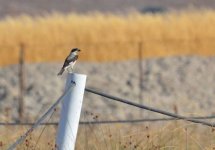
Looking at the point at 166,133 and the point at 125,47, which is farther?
the point at 125,47

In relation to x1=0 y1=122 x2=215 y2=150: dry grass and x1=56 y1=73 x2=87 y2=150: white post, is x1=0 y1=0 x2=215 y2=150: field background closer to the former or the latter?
x1=0 y1=122 x2=215 y2=150: dry grass

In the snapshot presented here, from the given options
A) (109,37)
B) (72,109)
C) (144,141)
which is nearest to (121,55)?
(109,37)

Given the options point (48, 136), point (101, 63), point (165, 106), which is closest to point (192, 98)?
point (165, 106)

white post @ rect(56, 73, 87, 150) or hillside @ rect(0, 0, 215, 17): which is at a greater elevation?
hillside @ rect(0, 0, 215, 17)

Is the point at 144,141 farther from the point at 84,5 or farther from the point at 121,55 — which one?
the point at 84,5

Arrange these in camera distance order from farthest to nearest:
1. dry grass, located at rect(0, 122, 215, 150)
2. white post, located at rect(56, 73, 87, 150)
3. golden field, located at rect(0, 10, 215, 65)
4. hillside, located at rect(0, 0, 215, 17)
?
hillside, located at rect(0, 0, 215, 17) < golden field, located at rect(0, 10, 215, 65) < dry grass, located at rect(0, 122, 215, 150) < white post, located at rect(56, 73, 87, 150)

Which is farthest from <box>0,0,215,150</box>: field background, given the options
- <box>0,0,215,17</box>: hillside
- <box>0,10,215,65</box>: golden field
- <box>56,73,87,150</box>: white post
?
<box>0,0,215,17</box>: hillside

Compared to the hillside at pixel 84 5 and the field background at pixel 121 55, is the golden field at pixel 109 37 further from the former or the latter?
the hillside at pixel 84 5

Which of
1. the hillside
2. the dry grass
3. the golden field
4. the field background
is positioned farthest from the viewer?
the hillside

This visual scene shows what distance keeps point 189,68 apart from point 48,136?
60.0 feet

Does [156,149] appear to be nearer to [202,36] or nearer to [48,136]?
[48,136]

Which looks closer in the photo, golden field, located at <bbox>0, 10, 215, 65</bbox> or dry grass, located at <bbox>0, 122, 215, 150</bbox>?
dry grass, located at <bbox>0, 122, 215, 150</bbox>

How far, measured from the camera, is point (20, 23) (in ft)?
141

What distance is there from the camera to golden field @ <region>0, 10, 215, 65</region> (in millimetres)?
32969
